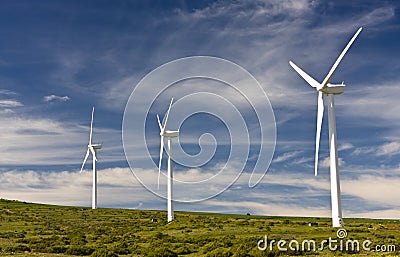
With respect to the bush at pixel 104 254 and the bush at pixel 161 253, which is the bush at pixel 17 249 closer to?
the bush at pixel 104 254

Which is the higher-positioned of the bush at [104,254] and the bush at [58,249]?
the bush at [104,254]

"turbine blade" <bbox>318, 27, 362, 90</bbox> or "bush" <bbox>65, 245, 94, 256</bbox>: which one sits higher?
"turbine blade" <bbox>318, 27, 362, 90</bbox>

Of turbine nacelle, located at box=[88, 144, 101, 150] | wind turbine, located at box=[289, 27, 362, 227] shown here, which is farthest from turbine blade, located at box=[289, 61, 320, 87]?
turbine nacelle, located at box=[88, 144, 101, 150]

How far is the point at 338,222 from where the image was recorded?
245 ft

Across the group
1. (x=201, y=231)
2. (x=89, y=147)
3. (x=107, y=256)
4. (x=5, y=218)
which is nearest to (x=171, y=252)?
(x=107, y=256)

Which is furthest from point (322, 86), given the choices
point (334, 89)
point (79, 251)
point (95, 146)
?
point (95, 146)

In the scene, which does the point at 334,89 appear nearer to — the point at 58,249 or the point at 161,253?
the point at 161,253

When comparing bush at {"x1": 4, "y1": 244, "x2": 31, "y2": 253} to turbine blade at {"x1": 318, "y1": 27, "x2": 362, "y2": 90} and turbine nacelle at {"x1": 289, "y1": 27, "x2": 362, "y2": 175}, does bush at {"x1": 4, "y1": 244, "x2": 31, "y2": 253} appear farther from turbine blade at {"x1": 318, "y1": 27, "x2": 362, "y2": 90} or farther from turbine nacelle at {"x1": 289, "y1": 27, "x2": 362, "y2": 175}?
turbine blade at {"x1": 318, "y1": 27, "x2": 362, "y2": 90}

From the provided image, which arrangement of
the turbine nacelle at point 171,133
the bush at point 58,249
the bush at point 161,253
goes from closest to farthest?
the bush at point 161,253 < the bush at point 58,249 < the turbine nacelle at point 171,133

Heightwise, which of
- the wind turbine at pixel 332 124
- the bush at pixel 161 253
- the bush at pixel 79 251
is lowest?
the bush at pixel 79 251

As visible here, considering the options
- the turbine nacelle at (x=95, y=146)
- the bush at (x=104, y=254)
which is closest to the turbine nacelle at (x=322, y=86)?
the bush at (x=104, y=254)

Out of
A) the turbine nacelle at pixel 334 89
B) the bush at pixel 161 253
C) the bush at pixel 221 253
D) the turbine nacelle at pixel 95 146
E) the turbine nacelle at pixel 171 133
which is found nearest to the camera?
the bush at pixel 221 253

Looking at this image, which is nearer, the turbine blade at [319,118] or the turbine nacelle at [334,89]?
the turbine blade at [319,118]

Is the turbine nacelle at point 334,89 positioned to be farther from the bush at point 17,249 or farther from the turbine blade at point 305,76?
the bush at point 17,249
